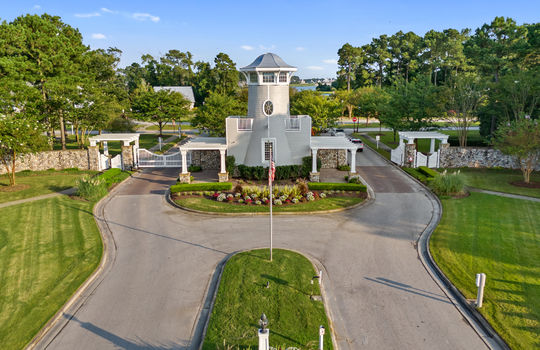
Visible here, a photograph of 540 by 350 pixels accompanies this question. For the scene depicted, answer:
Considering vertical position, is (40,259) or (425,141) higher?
(425,141)

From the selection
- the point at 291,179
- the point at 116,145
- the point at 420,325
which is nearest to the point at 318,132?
the point at 291,179

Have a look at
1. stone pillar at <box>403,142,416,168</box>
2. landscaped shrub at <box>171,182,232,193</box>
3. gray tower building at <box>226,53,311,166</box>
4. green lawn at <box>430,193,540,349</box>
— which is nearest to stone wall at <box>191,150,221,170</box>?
gray tower building at <box>226,53,311,166</box>

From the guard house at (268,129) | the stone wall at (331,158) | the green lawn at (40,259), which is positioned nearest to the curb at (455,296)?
the guard house at (268,129)

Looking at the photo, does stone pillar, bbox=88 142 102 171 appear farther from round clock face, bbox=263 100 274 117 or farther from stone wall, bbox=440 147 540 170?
stone wall, bbox=440 147 540 170

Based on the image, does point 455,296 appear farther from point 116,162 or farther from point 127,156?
point 116,162

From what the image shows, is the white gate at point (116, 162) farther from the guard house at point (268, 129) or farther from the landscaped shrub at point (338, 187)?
the landscaped shrub at point (338, 187)

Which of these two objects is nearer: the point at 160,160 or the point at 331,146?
the point at 331,146

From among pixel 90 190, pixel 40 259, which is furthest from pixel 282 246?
pixel 90 190
